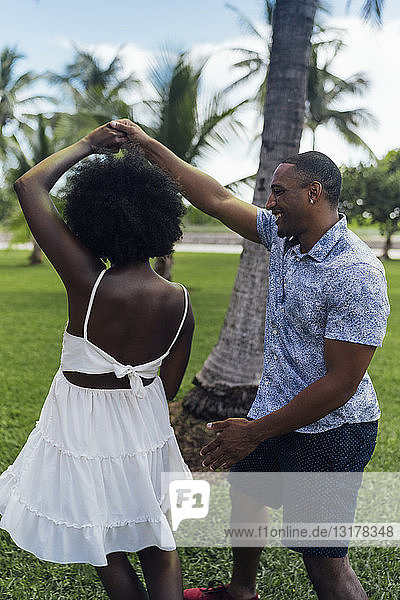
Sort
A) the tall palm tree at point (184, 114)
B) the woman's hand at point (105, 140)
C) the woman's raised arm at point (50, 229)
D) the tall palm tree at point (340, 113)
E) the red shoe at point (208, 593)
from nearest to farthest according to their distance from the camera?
the woman's raised arm at point (50, 229)
the woman's hand at point (105, 140)
the red shoe at point (208, 593)
the tall palm tree at point (184, 114)
the tall palm tree at point (340, 113)

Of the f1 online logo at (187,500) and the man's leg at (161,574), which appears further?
the f1 online logo at (187,500)

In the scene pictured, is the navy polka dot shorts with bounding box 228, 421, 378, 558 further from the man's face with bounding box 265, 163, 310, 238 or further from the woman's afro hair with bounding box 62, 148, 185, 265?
the woman's afro hair with bounding box 62, 148, 185, 265

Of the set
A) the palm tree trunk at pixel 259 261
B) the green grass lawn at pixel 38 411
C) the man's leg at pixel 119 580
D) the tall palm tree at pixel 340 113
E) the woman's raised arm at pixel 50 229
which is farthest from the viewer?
the tall palm tree at pixel 340 113

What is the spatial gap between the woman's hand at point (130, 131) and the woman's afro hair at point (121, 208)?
1.12 ft

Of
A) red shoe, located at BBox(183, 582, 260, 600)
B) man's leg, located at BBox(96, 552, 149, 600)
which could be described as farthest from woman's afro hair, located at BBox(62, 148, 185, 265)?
red shoe, located at BBox(183, 582, 260, 600)

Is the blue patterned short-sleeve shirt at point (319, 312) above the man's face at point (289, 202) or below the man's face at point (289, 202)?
below

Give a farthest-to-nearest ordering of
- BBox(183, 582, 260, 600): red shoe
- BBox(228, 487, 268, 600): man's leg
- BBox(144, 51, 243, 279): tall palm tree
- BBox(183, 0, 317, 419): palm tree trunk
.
→ 1. BBox(144, 51, 243, 279): tall palm tree
2. BBox(183, 0, 317, 419): palm tree trunk
3. BBox(183, 582, 260, 600): red shoe
4. BBox(228, 487, 268, 600): man's leg

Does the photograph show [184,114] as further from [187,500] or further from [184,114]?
[187,500]

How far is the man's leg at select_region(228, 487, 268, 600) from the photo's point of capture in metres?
2.52

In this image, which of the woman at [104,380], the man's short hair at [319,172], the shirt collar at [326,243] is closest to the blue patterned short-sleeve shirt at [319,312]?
the shirt collar at [326,243]

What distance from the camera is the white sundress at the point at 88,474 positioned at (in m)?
1.98

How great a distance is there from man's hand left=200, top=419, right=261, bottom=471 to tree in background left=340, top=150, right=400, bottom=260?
2877 cm

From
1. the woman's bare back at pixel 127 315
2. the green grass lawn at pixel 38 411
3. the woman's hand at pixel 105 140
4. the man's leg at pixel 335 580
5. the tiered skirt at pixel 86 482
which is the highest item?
the woman's hand at pixel 105 140

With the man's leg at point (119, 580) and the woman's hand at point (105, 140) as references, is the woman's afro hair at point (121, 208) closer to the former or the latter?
the woman's hand at point (105, 140)
